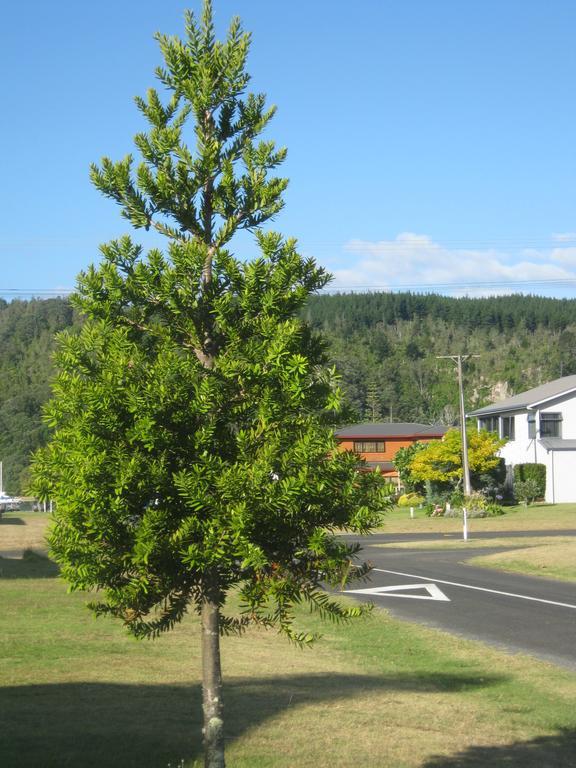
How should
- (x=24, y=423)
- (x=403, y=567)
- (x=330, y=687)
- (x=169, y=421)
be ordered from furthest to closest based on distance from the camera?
(x=24, y=423) → (x=403, y=567) → (x=330, y=687) → (x=169, y=421)

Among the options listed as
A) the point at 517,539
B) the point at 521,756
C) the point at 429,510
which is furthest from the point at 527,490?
the point at 521,756

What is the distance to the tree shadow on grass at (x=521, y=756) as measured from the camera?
8.09 metres

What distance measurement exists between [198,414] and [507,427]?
202ft

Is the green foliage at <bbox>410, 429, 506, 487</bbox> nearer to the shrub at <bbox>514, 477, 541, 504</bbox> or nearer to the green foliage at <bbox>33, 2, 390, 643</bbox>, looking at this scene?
the shrub at <bbox>514, 477, 541, 504</bbox>

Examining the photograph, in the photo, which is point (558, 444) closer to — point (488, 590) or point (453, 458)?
point (453, 458)

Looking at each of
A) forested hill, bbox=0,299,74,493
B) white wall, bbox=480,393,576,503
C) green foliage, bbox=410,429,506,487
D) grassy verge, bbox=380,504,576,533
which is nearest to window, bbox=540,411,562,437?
white wall, bbox=480,393,576,503

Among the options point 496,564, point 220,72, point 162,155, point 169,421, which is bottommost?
point 496,564

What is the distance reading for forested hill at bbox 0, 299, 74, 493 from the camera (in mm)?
84188

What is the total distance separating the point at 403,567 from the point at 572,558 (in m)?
4.86

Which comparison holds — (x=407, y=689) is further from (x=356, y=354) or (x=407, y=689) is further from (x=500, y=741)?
(x=356, y=354)

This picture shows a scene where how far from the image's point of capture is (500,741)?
8883 mm

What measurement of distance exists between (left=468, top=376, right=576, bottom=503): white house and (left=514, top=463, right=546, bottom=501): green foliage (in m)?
0.40

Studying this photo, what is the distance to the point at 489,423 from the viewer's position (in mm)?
68938

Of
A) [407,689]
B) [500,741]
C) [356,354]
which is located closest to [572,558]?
[407,689]
